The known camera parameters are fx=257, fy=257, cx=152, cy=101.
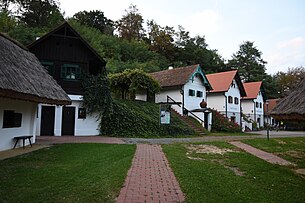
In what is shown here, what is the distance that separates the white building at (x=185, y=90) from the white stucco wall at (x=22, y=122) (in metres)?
15.2

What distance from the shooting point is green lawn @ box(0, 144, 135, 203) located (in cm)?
522

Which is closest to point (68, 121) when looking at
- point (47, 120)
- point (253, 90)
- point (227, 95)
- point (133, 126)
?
point (47, 120)

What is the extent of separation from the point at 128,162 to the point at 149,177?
1.91m

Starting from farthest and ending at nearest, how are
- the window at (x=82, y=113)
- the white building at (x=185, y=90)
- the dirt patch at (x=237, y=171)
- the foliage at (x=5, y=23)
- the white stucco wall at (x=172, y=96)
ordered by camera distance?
the foliage at (x=5, y=23)
the white stucco wall at (x=172, y=96)
the white building at (x=185, y=90)
the window at (x=82, y=113)
the dirt patch at (x=237, y=171)

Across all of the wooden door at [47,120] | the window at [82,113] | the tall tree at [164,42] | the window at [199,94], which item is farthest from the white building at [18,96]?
the tall tree at [164,42]

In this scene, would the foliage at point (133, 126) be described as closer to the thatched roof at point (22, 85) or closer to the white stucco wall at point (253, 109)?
the thatched roof at point (22, 85)

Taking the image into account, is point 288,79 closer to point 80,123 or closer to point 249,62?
point 249,62

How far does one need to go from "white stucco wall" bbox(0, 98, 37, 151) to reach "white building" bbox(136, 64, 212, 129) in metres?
15.2

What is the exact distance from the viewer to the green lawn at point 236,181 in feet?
18.0

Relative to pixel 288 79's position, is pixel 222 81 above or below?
below

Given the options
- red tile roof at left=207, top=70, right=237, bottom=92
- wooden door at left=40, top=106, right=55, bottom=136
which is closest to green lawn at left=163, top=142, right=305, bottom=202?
wooden door at left=40, top=106, right=55, bottom=136

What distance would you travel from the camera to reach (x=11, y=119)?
38.5 ft

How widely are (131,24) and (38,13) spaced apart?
20.2 metres

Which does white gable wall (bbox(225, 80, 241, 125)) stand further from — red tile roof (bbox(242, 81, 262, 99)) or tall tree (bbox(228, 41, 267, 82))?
tall tree (bbox(228, 41, 267, 82))
